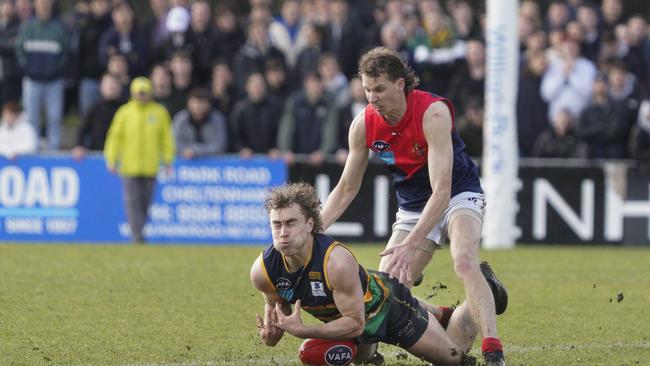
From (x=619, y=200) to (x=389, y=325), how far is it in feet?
33.0

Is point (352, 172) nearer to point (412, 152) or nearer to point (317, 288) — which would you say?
point (412, 152)

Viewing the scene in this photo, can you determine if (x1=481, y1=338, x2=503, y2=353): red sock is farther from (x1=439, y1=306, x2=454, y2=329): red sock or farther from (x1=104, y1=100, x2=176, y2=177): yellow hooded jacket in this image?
(x1=104, y1=100, x2=176, y2=177): yellow hooded jacket

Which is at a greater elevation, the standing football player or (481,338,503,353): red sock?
the standing football player

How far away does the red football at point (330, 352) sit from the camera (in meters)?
7.45

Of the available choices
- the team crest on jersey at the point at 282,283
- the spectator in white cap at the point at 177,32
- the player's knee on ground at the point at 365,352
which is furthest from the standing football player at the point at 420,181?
the spectator in white cap at the point at 177,32

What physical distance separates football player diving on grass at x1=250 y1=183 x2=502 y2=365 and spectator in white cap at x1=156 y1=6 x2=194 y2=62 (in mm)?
11183

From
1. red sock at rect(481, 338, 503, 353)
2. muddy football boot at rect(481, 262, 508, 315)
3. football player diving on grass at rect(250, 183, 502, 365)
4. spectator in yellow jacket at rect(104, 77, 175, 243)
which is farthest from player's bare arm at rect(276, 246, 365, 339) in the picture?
spectator in yellow jacket at rect(104, 77, 175, 243)

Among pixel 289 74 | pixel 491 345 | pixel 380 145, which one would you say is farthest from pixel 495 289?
pixel 289 74

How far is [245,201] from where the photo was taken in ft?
55.9

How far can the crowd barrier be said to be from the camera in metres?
17.0

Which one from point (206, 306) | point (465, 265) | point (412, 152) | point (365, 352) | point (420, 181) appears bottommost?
point (206, 306)

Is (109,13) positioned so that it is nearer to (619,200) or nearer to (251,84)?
(251,84)

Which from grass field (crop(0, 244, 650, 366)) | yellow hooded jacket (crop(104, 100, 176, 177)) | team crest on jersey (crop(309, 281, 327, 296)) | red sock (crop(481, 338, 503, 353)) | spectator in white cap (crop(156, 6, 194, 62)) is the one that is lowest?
grass field (crop(0, 244, 650, 366))

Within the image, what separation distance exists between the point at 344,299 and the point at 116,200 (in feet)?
34.1
